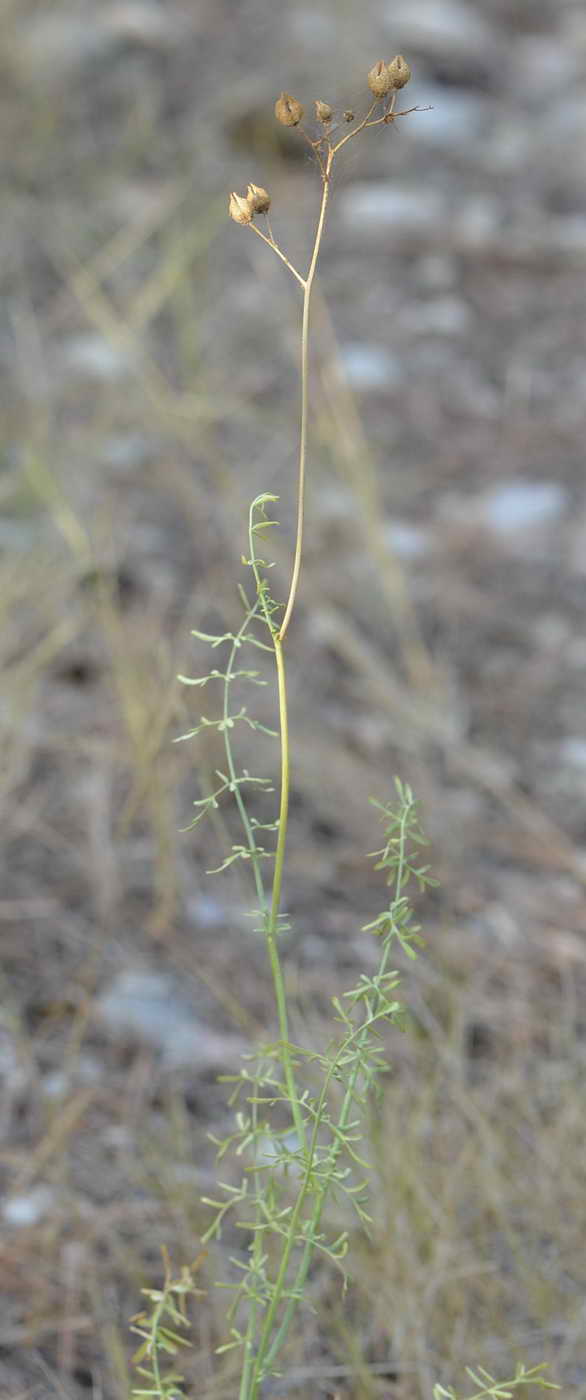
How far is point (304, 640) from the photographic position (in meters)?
1.78

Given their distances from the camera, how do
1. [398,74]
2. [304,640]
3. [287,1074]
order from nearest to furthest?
[398,74], [287,1074], [304,640]

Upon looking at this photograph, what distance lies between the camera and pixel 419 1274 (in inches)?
33.5

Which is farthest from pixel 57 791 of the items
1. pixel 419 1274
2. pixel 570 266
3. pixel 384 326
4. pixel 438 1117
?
pixel 570 266

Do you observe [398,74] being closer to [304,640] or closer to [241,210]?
[241,210]

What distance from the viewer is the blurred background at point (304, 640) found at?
91cm

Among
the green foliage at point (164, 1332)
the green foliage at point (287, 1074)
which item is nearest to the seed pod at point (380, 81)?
the green foliage at point (287, 1074)

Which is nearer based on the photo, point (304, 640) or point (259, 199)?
point (259, 199)

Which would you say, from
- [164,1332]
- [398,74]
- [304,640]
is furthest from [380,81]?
[304,640]

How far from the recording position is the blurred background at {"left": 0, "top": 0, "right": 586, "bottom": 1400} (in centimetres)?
91

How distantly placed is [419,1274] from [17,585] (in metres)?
0.89

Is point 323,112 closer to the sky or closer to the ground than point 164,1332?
closer to the sky

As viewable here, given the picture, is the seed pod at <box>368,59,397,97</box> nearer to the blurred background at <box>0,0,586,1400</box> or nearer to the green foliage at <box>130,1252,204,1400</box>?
the blurred background at <box>0,0,586,1400</box>

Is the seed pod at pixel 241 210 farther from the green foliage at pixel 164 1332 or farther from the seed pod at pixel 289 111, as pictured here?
the green foliage at pixel 164 1332

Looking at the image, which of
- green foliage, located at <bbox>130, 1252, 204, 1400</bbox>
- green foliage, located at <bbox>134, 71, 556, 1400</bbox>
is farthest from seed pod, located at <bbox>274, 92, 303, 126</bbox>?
green foliage, located at <bbox>130, 1252, 204, 1400</bbox>
